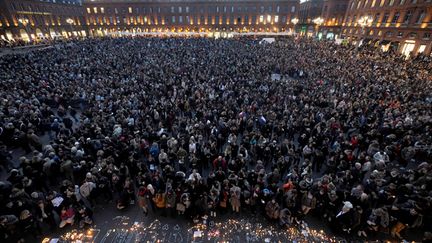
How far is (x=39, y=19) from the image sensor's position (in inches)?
2264

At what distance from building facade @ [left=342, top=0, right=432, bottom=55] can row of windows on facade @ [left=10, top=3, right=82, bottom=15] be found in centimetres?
7174

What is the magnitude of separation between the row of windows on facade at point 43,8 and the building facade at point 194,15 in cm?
476

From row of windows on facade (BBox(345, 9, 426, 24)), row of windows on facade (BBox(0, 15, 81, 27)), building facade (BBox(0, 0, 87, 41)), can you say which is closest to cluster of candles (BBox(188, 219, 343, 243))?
row of windows on facade (BBox(345, 9, 426, 24))

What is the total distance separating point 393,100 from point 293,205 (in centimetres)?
1244

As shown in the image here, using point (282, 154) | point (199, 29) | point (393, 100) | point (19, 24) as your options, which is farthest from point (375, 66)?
point (19, 24)

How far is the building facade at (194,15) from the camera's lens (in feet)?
212

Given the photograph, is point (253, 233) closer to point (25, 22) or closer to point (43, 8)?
point (25, 22)

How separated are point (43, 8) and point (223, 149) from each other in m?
73.7

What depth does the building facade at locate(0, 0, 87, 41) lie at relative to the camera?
161 ft

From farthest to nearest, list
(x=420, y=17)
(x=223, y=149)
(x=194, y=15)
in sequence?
(x=194, y=15), (x=420, y=17), (x=223, y=149)

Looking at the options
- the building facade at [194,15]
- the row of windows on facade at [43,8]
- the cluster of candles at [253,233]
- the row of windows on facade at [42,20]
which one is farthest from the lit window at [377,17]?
the row of windows on facade at [43,8]

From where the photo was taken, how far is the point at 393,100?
14445 mm

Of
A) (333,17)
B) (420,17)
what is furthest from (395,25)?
(333,17)

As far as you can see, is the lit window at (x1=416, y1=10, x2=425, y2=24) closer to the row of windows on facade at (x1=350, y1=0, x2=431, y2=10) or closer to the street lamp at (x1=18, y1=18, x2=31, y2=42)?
the row of windows on facade at (x1=350, y1=0, x2=431, y2=10)
